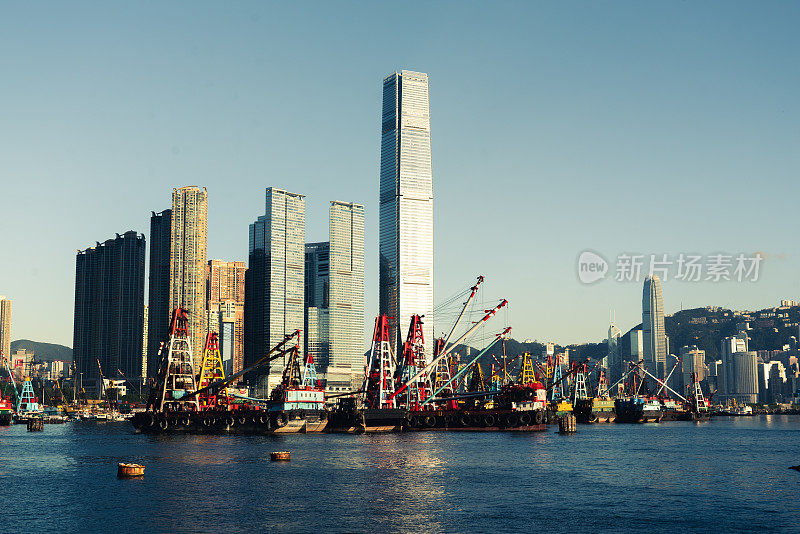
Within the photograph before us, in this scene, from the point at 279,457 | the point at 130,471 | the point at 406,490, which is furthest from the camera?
the point at 279,457

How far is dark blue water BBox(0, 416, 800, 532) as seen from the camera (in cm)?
6600

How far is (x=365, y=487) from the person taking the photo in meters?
85.8

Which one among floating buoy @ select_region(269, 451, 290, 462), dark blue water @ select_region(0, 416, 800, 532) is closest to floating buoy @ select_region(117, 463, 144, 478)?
dark blue water @ select_region(0, 416, 800, 532)

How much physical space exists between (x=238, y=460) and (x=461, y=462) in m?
32.3

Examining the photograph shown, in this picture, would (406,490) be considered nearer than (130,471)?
Yes

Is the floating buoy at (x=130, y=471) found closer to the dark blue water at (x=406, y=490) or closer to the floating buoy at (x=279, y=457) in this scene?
the dark blue water at (x=406, y=490)

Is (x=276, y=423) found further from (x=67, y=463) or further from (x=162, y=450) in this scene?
(x=67, y=463)

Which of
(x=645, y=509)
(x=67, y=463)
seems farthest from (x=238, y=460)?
(x=645, y=509)

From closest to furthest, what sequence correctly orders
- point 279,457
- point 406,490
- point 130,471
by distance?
point 406,490, point 130,471, point 279,457

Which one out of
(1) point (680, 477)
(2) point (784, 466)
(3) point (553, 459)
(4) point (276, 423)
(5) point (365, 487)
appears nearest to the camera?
(5) point (365, 487)

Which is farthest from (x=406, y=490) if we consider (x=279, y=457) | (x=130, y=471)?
(x=279, y=457)

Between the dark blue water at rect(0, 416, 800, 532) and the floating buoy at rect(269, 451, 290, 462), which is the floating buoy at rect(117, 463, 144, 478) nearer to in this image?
the dark blue water at rect(0, 416, 800, 532)

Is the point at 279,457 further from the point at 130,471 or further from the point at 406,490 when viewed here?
the point at 406,490

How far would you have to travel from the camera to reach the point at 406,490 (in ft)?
273
